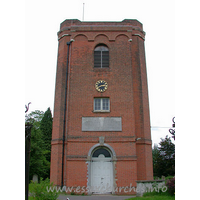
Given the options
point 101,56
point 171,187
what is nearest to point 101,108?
point 101,56

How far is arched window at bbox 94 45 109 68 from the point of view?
19578 mm

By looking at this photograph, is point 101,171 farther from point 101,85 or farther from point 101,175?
point 101,85

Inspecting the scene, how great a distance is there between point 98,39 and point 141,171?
36.6 ft

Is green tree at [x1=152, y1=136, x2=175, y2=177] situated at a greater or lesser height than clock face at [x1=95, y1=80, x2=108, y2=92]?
lesser

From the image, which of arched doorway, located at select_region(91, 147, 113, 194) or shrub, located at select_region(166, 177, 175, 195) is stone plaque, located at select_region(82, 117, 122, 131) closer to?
arched doorway, located at select_region(91, 147, 113, 194)

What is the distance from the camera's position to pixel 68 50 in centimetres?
2011

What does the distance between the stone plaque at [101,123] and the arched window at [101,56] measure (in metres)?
4.52

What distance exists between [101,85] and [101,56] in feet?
8.92

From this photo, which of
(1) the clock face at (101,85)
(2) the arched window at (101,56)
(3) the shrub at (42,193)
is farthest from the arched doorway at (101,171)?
(3) the shrub at (42,193)

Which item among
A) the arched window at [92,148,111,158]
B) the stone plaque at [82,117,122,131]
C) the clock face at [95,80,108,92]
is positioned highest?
the clock face at [95,80,108,92]

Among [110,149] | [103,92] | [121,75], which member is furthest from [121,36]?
[110,149]

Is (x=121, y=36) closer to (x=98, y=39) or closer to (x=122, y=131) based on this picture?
(x=98, y=39)

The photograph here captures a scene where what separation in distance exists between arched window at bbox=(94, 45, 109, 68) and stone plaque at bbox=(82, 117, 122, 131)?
4.52 metres

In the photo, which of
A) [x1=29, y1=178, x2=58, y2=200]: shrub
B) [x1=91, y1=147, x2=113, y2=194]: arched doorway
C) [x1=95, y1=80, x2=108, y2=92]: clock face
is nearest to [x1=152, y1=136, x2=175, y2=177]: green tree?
[x1=91, y1=147, x2=113, y2=194]: arched doorway
